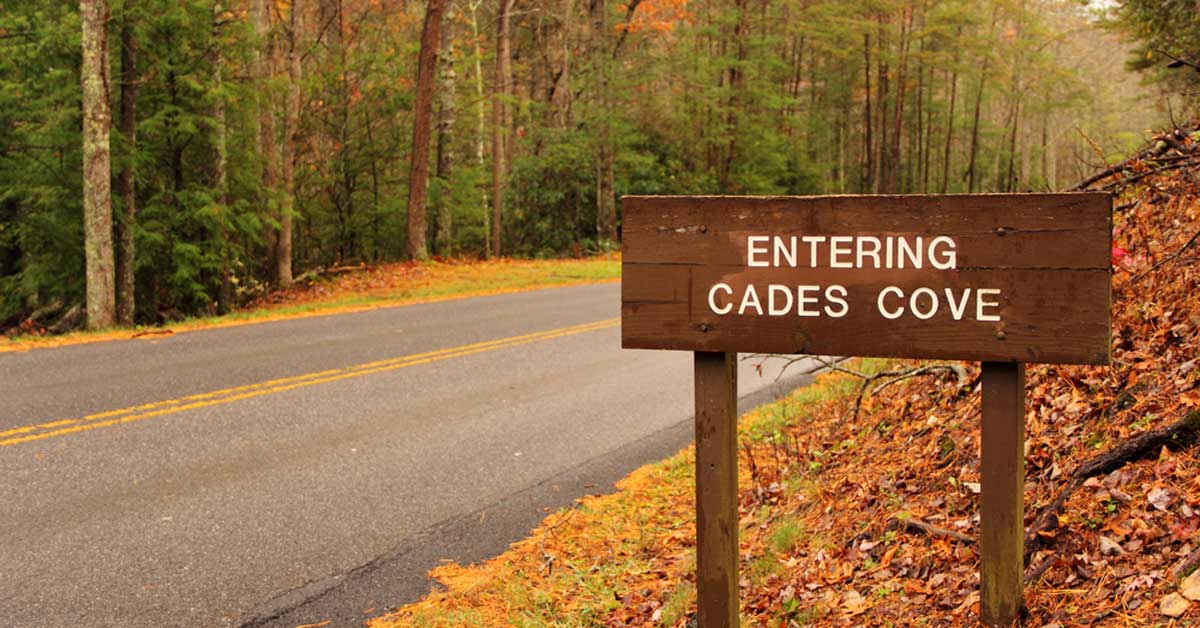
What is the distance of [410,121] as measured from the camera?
26234 millimetres

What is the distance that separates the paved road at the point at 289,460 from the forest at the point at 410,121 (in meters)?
4.52

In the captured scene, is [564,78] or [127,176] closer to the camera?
[127,176]

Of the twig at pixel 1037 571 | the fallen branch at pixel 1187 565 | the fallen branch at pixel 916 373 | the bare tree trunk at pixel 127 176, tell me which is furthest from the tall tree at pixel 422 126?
the fallen branch at pixel 1187 565

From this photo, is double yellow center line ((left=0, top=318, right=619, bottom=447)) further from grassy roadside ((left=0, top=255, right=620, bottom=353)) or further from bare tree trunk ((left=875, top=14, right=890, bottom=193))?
bare tree trunk ((left=875, top=14, right=890, bottom=193))

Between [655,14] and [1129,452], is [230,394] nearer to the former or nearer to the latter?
[1129,452]

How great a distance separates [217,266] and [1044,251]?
Result: 17.7 meters

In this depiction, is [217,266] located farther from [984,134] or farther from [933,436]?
[984,134]

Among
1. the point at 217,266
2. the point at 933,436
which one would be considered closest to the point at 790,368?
the point at 933,436

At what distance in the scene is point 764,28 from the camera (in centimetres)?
3878

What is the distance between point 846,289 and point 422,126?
2152 cm

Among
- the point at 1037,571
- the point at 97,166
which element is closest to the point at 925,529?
the point at 1037,571

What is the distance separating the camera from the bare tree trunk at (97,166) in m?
15.1

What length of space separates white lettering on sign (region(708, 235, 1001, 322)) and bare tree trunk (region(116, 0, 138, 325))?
16.4 meters

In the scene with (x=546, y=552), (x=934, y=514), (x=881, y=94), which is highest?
(x=881, y=94)
